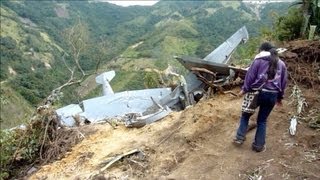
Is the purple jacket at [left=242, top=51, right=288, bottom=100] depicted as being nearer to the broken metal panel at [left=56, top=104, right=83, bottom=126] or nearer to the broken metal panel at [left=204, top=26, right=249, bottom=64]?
the broken metal panel at [left=204, top=26, right=249, bottom=64]

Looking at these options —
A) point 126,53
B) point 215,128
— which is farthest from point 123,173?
point 126,53

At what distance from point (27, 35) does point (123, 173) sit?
79.5 meters

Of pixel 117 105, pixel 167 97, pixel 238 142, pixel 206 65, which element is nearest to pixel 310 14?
pixel 206 65

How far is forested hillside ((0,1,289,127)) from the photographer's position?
5641 centimetres

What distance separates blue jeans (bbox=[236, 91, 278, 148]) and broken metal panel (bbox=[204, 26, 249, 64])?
3.35 meters

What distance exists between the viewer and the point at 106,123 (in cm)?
868

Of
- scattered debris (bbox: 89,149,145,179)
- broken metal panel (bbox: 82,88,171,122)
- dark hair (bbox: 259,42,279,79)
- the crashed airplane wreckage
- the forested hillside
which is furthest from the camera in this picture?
the forested hillside

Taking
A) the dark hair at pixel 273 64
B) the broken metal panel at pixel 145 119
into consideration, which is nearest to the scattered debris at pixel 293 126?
the dark hair at pixel 273 64

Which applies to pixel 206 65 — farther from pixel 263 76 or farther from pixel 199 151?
pixel 263 76

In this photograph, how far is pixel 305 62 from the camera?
8.12m

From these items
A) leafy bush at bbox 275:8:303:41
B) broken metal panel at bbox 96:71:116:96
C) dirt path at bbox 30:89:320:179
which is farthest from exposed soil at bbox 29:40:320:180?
leafy bush at bbox 275:8:303:41

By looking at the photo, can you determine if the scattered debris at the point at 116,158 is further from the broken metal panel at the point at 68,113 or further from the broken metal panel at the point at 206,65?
the broken metal panel at the point at 68,113

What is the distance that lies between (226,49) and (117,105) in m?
2.47

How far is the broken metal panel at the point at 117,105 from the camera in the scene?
9.29m
